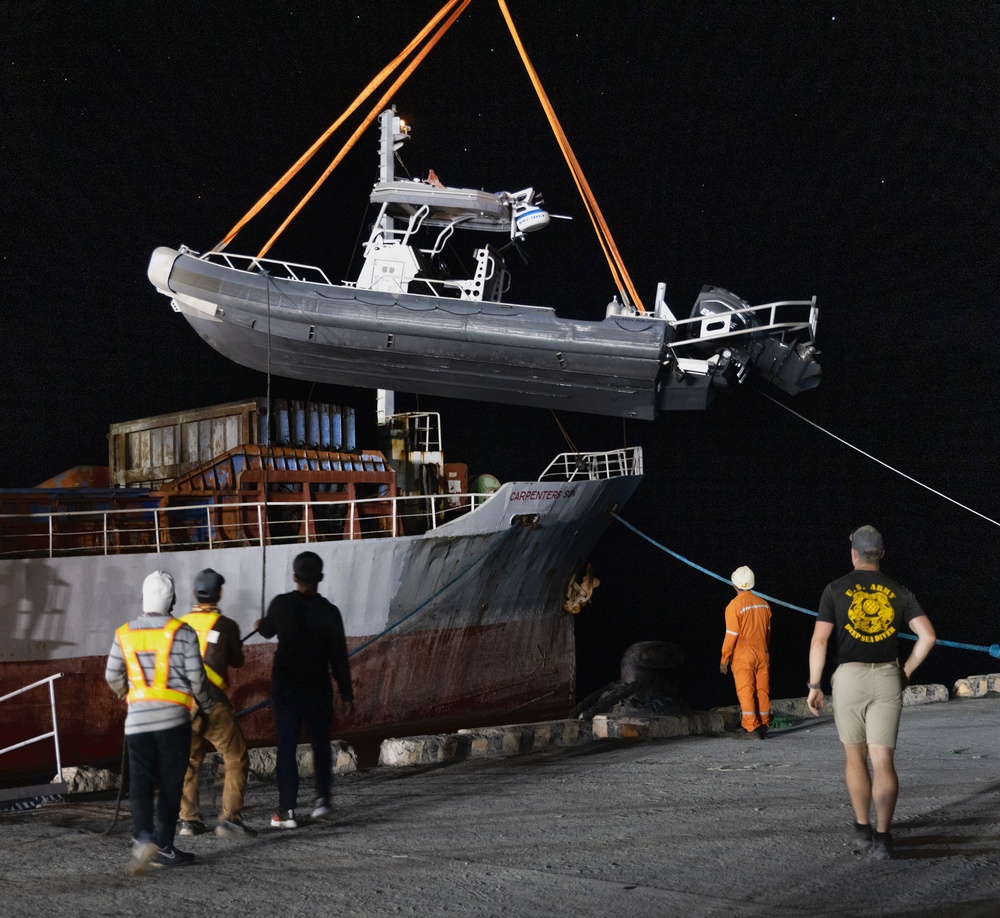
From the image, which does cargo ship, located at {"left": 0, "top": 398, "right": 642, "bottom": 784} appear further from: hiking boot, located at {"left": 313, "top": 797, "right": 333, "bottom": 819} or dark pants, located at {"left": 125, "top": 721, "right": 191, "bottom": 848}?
dark pants, located at {"left": 125, "top": 721, "right": 191, "bottom": 848}

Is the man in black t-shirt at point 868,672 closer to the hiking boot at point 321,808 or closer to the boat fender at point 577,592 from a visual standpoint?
the hiking boot at point 321,808

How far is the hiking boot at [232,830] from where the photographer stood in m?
5.30

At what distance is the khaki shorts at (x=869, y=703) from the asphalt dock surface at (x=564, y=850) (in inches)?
21.6

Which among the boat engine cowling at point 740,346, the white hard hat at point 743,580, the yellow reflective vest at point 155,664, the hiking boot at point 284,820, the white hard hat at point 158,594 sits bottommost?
the hiking boot at point 284,820

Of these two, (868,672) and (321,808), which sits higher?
(868,672)

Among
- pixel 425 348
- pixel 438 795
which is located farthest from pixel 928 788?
pixel 425 348

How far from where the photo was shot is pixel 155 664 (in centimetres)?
469

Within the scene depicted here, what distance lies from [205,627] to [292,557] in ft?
24.7

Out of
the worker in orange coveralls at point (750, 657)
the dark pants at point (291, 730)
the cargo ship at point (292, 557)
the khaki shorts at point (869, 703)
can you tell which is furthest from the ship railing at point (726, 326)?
the dark pants at point (291, 730)

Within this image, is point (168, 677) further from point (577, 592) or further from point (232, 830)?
point (577, 592)

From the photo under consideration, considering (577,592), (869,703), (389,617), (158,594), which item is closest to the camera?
(869,703)

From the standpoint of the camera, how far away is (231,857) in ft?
16.0

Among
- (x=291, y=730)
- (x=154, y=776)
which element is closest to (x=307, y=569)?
(x=291, y=730)

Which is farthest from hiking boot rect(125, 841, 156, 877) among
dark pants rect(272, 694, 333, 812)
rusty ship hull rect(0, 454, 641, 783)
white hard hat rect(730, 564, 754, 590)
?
white hard hat rect(730, 564, 754, 590)
